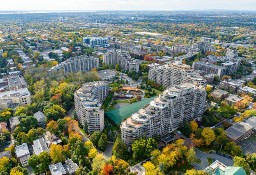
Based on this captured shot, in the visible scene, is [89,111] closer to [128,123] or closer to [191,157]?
[128,123]

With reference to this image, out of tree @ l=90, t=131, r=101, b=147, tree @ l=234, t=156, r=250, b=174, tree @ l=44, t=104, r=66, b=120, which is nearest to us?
tree @ l=234, t=156, r=250, b=174

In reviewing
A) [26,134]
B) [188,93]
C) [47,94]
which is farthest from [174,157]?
[47,94]

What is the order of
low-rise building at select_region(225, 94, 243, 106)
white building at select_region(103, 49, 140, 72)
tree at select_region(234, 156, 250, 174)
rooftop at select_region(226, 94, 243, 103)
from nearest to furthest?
tree at select_region(234, 156, 250, 174) → low-rise building at select_region(225, 94, 243, 106) → rooftop at select_region(226, 94, 243, 103) → white building at select_region(103, 49, 140, 72)

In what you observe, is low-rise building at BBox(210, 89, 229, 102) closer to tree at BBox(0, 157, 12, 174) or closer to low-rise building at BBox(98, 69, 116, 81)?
low-rise building at BBox(98, 69, 116, 81)

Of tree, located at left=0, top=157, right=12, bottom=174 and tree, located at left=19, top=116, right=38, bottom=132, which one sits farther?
tree, located at left=19, top=116, right=38, bottom=132

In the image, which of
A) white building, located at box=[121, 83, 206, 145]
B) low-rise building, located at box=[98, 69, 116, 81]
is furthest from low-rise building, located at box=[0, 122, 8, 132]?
low-rise building, located at box=[98, 69, 116, 81]

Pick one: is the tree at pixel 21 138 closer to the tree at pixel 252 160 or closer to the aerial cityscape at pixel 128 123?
the aerial cityscape at pixel 128 123

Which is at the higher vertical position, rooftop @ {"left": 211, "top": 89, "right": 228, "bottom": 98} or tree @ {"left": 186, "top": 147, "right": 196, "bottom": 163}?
rooftop @ {"left": 211, "top": 89, "right": 228, "bottom": 98}
